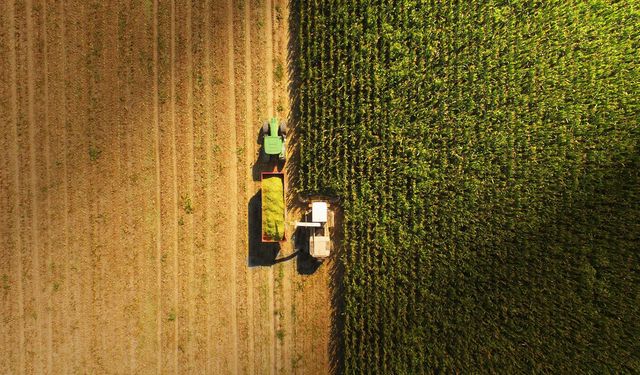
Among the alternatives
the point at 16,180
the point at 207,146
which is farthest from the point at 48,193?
the point at 207,146

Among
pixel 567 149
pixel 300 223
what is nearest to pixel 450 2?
pixel 567 149

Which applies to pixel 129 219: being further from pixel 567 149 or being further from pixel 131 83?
pixel 567 149

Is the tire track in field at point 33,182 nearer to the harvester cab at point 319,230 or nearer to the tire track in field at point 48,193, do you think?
the tire track in field at point 48,193

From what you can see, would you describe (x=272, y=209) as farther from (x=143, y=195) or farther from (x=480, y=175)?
(x=480, y=175)

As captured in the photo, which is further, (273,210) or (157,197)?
(157,197)

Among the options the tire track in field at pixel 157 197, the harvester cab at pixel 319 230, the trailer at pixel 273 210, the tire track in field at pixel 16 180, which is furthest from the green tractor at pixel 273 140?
the tire track in field at pixel 16 180
